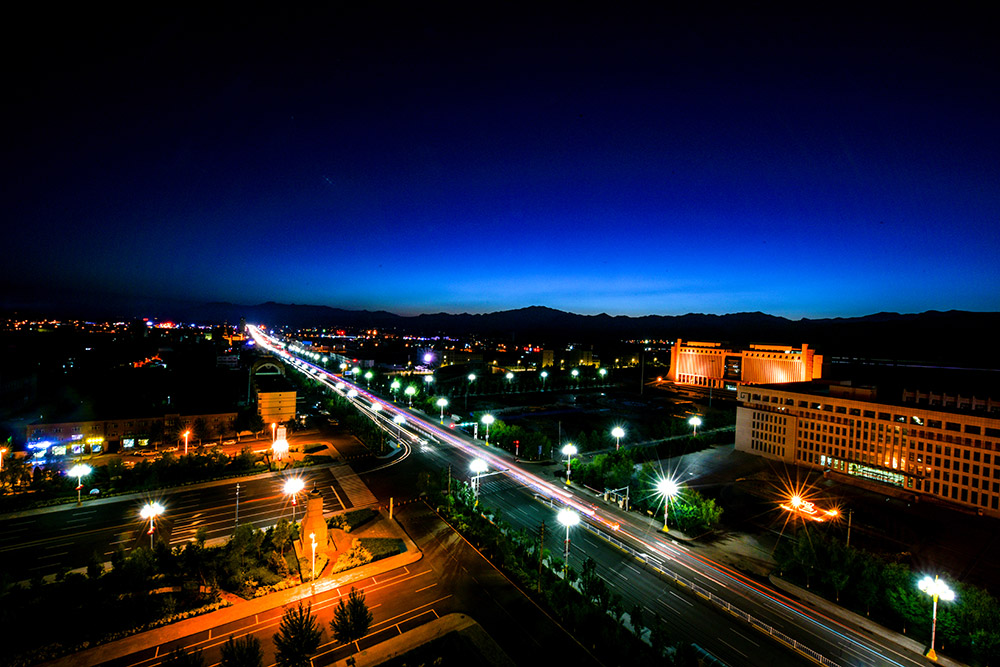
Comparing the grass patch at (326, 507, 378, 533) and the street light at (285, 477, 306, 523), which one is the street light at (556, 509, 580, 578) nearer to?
the grass patch at (326, 507, 378, 533)

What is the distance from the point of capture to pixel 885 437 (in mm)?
35125

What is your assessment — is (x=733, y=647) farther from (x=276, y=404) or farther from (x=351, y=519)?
(x=276, y=404)

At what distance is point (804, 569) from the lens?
831 inches

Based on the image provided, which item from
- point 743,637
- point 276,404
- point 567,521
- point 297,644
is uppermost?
point 276,404

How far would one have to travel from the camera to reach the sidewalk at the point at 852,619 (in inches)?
671

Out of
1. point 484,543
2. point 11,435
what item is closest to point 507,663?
point 484,543

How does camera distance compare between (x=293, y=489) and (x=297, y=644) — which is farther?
(x=293, y=489)

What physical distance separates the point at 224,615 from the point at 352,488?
46.5 feet

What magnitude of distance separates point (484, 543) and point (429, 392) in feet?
159

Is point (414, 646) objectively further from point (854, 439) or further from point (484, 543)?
point (854, 439)

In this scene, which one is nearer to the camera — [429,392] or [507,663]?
[507,663]

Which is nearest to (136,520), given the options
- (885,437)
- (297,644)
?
(297,644)

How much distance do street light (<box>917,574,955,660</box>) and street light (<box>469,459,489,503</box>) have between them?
2171 centimetres

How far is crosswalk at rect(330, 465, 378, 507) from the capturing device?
29.7m
